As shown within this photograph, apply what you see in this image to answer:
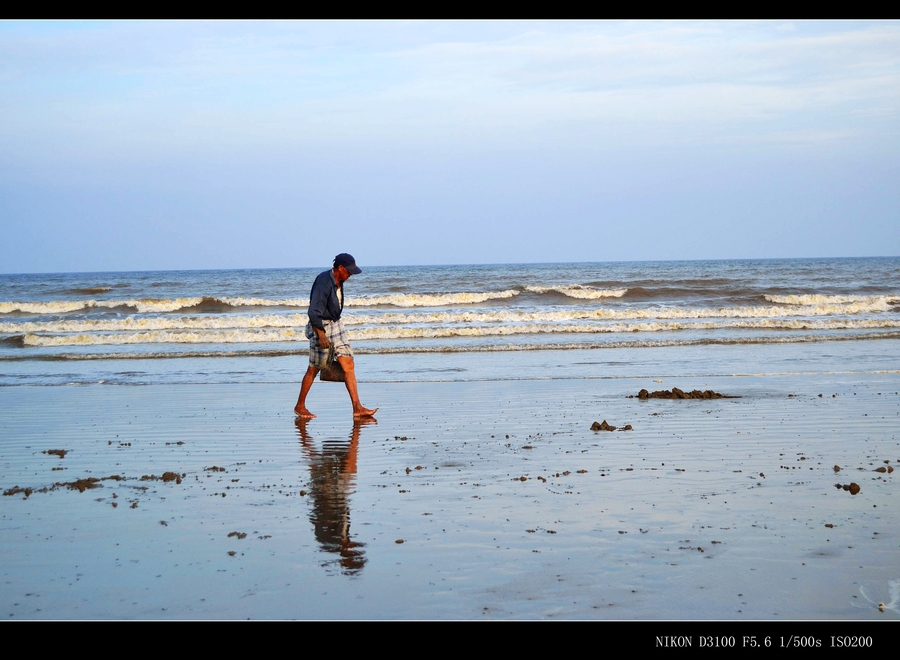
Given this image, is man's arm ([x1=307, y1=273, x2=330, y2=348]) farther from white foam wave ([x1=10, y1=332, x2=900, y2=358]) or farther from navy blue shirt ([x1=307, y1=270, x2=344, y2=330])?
white foam wave ([x1=10, y1=332, x2=900, y2=358])

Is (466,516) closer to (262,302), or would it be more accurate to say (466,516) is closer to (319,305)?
(319,305)

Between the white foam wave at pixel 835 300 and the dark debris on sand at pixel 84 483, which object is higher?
the white foam wave at pixel 835 300

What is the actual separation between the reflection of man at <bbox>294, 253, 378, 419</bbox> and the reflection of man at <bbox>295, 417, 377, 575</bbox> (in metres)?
0.77

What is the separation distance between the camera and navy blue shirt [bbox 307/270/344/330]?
9.36m

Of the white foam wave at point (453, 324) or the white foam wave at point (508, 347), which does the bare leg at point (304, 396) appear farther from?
the white foam wave at point (453, 324)

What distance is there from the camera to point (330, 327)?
9609 millimetres

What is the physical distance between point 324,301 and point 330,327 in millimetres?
348

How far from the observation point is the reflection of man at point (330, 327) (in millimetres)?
9352

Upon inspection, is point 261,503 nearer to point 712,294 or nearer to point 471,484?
point 471,484

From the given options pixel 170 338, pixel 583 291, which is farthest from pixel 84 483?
pixel 583 291

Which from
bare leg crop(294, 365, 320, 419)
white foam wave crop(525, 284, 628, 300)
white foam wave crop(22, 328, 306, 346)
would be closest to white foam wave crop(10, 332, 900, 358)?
white foam wave crop(22, 328, 306, 346)

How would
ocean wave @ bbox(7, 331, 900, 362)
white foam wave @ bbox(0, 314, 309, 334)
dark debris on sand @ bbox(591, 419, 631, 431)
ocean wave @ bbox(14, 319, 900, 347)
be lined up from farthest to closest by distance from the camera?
white foam wave @ bbox(0, 314, 309, 334)
ocean wave @ bbox(14, 319, 900, 347)
ocean wave @ bbox(7, 331, 900, 362)
dark debris on sand @ bbox(591, 419, 631, 431)

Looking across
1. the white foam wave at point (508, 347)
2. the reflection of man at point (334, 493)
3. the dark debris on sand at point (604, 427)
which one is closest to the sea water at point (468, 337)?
the white foam wave at point (508, 347)
